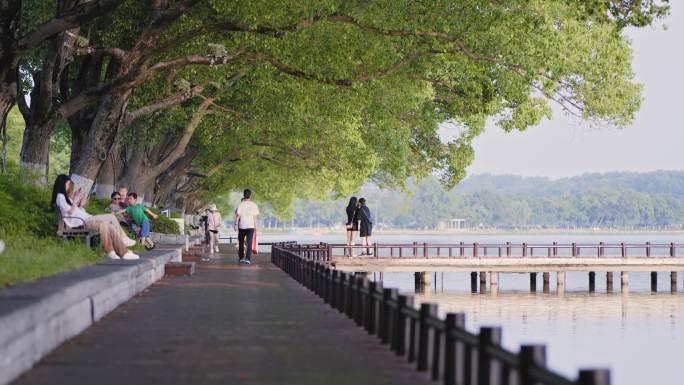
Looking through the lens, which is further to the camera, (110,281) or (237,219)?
(237,219)

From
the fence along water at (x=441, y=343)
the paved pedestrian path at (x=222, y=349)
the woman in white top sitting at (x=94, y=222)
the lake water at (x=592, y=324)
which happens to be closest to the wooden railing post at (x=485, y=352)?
the fence along water at (x=441, y=343)

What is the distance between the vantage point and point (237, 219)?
31781 millimetres

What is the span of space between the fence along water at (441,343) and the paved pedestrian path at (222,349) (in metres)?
0.18

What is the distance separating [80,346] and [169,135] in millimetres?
40739

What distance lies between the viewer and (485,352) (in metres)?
8.05

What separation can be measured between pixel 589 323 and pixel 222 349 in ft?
110

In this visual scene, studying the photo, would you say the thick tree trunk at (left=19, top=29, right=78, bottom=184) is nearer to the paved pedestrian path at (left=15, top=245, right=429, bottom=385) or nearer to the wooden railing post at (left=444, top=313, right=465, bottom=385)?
the paved pedestrian path at (left=15, top=245, right=429, bottom=385)

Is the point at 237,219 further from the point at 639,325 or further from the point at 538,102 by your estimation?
the point at 639,325

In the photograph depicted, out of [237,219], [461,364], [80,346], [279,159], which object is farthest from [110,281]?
[279,159]

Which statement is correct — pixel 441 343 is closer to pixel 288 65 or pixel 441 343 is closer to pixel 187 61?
pixel 187 61

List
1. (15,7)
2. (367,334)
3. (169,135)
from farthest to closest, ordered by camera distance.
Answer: (169,135), (15,7), (367,334)

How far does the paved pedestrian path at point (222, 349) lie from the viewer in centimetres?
991

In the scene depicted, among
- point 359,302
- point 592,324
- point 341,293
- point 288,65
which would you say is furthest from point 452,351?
point 592,324

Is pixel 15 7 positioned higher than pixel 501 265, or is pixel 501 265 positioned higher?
pixel 15 7
